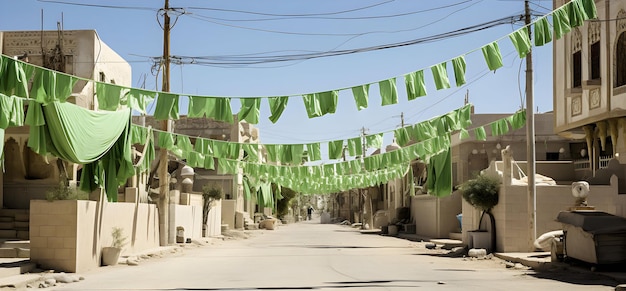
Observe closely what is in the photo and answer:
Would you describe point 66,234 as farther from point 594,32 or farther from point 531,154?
point 594,32

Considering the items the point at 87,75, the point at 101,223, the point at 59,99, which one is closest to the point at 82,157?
the point at 59,99

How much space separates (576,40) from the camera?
86.0 ft

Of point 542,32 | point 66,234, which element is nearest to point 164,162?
point 66,234

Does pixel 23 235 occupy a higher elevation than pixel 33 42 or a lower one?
lower

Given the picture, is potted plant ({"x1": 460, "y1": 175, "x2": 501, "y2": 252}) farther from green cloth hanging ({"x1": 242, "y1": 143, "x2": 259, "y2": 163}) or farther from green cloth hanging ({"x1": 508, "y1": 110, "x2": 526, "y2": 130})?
green cloth hanging ({"x1": 242, "y1": 143, "x2": 259, "y2": 163})

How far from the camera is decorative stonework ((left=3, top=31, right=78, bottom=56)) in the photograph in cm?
3641

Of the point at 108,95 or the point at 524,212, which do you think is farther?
the point at 524,212

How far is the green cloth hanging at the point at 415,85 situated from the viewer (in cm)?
1622

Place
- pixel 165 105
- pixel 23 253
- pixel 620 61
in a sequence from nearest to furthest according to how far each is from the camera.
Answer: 1. pixel 165 105
2. pixel 23 253
3. pixel 620 61

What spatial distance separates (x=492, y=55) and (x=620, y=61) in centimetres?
946

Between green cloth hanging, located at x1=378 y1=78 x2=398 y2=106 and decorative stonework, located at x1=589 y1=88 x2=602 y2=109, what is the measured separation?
35.1 ft

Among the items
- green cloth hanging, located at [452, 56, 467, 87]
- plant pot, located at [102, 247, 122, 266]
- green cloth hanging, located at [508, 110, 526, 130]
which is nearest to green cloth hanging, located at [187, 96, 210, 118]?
green cloth hanging, located at [452, 56, 467, 87]

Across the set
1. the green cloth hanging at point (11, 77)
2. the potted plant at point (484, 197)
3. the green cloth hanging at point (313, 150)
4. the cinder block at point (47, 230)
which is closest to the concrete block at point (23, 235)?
the cinder block at point (47, 230)

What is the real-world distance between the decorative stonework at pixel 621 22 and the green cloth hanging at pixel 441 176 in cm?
651
